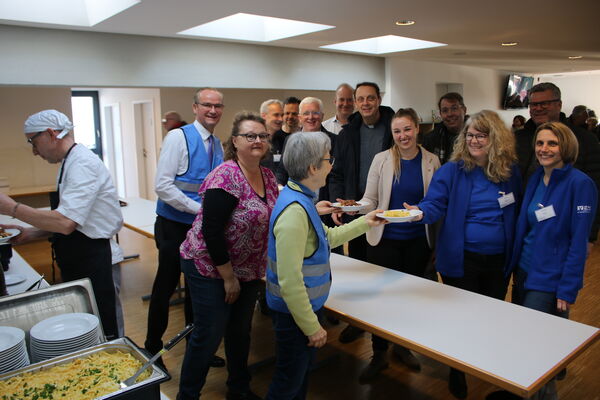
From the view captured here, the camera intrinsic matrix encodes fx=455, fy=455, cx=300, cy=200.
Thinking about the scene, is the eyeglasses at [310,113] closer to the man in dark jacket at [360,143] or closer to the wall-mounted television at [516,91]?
the man in dark jacket at [360,143]

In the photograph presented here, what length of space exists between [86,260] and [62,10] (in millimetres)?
2652

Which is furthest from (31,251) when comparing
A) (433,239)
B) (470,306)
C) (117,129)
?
(470,306)

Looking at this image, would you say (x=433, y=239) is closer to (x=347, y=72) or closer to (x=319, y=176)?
(x=319, y=176)

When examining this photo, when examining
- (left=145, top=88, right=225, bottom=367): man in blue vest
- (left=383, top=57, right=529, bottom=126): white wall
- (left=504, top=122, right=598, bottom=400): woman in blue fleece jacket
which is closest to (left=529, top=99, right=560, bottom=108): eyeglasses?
(left=504, top=122, right=598, bottom=400): woman in blue fleece jacket

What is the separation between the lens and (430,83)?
8.37m

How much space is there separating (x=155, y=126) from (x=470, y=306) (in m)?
7.17

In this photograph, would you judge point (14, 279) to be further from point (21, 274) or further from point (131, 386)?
point (131, 386)

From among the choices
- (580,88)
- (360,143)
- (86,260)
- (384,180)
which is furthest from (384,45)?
(580,88)

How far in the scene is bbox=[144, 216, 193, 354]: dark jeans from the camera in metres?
2.75

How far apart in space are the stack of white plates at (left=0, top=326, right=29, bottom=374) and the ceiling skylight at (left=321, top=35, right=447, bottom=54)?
5.21 m

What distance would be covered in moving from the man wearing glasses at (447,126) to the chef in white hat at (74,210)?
2.21 meters

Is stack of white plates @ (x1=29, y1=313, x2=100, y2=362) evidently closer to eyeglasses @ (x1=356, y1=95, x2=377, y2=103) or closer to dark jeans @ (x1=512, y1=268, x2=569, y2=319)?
dark jeans @ (x1=512, y1=268, x2=569, y2=319)

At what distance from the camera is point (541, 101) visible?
290 cm

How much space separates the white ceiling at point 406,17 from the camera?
3.44 meters
